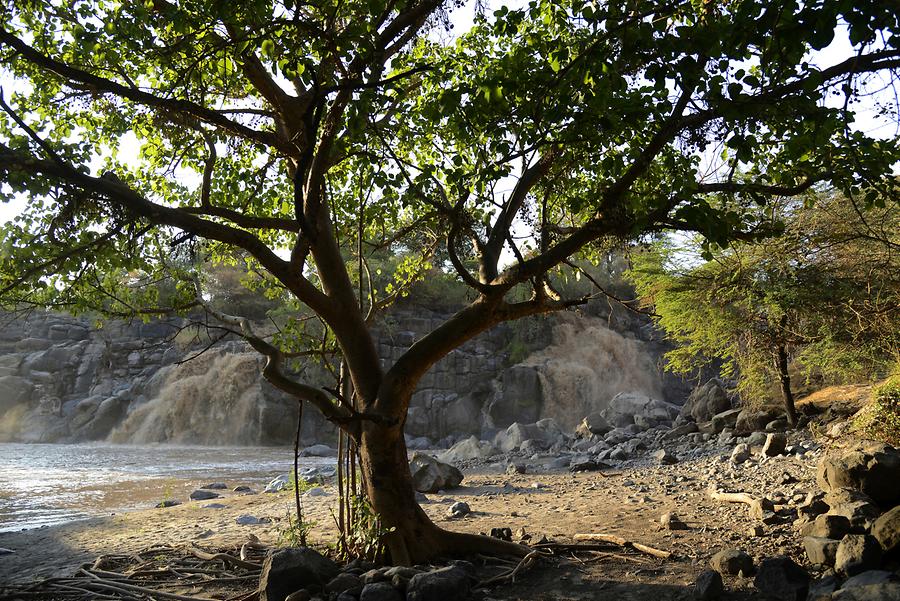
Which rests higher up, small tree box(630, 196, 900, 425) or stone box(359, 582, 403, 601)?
small tree box(630, 196, 900, 425)

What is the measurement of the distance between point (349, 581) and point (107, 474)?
52.7 feet

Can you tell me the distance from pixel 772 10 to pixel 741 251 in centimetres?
1191

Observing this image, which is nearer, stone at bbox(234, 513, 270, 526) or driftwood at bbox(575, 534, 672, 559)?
driftwood at bbox(575, 534, 672, 559)

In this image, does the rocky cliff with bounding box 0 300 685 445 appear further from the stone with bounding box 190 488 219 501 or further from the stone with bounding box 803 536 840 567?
the stone with bounding box 803 536 840 567

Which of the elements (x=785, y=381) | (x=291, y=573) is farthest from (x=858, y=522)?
(x=785, y=381)

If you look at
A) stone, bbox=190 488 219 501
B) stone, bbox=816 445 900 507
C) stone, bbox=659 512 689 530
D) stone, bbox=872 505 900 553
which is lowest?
stone, bbox=190 488 219 501

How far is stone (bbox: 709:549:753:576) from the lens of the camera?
459 centimetres

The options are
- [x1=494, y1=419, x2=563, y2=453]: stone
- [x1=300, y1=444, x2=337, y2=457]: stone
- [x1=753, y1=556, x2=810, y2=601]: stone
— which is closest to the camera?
[x1=753, y1=556, x2=810, y2=601]: stone

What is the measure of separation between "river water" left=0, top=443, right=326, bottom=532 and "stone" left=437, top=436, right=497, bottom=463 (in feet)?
13.3

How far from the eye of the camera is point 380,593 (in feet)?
15.1

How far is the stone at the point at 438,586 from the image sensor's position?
4.54 meters

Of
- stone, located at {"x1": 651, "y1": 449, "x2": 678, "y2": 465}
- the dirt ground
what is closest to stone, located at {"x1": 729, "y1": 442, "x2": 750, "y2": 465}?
the dirt ground

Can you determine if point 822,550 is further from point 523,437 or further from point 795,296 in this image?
point 523,437

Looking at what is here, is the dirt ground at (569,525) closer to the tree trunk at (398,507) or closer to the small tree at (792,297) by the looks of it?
the tree trunk at (398,507)
